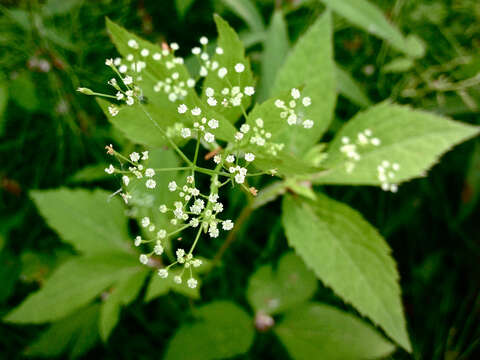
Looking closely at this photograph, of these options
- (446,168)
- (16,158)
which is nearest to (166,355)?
(16,158)

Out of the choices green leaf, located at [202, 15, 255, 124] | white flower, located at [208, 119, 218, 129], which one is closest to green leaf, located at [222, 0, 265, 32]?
green leaf, located at [202, 15, 255, 124]

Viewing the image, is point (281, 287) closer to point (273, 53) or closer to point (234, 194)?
point (234, 194)

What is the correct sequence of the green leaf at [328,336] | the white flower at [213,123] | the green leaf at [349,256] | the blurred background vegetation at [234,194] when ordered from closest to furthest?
the white flower at [213,123], the green leaf at [349,256], the green leaf at [328,336], the blurred background vegetation at [234,194]

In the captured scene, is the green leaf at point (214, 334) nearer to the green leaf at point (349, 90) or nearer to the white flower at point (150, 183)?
the white flower at point (150, 183)

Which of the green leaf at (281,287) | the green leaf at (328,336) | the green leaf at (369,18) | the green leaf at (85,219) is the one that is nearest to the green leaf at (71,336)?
the green leaf at (85,219)

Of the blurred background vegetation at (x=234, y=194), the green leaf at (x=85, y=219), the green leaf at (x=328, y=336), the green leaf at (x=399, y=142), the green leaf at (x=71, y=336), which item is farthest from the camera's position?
the blurred background vegetation at (x=234, y=194)

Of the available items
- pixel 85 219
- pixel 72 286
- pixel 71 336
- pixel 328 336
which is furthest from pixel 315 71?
pixel 71 336

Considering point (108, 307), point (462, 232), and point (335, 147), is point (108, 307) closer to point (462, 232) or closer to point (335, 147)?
point (335, 147)
